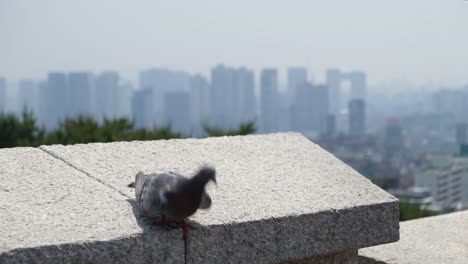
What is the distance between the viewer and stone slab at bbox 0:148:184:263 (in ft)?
8.23

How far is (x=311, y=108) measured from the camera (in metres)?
84.5

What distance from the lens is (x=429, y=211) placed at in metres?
10.7

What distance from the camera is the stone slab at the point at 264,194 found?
115 inches

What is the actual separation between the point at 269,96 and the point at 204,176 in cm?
8451

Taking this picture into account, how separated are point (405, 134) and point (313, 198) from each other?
79120 millimetres

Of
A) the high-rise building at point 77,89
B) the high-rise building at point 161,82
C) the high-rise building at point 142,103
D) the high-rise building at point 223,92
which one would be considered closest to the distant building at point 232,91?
the high-rise building at point 223,92

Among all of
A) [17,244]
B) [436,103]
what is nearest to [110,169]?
[17,244]

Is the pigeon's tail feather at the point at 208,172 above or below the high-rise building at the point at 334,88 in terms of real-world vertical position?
above

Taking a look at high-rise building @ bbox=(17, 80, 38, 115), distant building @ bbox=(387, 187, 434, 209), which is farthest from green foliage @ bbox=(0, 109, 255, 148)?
high-rise building @ bbox=(17, 80, 38, 115)

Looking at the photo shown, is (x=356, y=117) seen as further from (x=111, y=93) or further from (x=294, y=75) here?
(x=111, y=93)

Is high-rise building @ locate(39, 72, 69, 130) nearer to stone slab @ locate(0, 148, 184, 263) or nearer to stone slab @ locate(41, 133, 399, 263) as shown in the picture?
stone slab @ locate(41, 133, 399, 263)

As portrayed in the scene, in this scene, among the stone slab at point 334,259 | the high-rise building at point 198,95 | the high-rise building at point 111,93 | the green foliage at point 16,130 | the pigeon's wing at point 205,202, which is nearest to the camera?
the pigeon's wing at point 205,202

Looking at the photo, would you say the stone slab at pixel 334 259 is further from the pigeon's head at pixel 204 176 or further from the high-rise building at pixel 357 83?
the high-rise building at pixel 357 83

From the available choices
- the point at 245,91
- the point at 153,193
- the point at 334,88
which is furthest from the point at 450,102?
the point at 153,193
